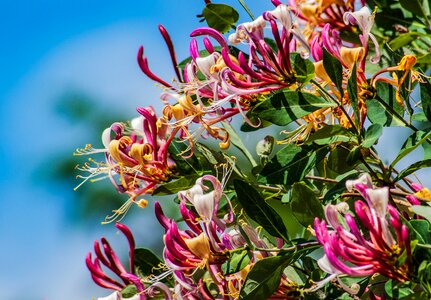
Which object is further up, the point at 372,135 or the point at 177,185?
the point at 177,185

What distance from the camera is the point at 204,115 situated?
1.76 metres

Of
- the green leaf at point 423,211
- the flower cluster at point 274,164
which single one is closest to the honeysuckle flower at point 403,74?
the flower cluster at point 274,164

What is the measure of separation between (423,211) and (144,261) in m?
0.59

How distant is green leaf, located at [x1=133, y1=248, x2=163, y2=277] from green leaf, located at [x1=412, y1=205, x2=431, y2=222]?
549 millimetres

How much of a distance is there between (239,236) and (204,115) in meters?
0.23

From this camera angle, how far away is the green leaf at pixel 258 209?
1.64 m

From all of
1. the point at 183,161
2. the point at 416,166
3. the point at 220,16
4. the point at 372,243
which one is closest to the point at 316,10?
the point at 220,16

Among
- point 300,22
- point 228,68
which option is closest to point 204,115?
point 228,68

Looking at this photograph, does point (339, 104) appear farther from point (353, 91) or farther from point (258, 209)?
point (258, 209)

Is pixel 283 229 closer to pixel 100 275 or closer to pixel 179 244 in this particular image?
pixel 179 244

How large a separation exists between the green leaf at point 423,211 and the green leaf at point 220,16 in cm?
56

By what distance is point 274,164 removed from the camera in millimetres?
1679

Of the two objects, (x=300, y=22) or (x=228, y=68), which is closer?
(x=228, y=68)

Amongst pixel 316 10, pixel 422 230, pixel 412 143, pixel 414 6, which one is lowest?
pixel 422 230
